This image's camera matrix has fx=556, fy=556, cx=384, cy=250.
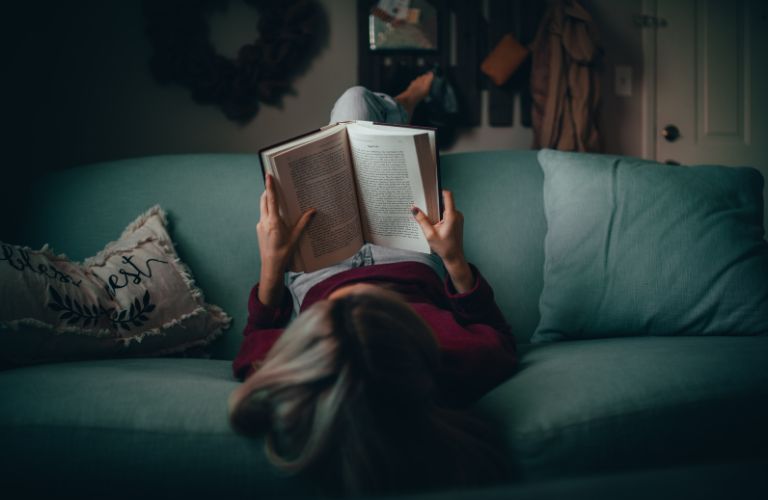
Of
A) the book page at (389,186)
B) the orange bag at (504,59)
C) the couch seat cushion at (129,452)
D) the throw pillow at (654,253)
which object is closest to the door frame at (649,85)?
the orange bag at (504,59)

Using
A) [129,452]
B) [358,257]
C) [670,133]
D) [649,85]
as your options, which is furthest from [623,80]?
[129,452]

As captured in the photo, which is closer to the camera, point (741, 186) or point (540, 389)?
point (540, 389)

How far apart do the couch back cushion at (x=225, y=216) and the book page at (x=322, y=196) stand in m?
0.41

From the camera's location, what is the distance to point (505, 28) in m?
2.45

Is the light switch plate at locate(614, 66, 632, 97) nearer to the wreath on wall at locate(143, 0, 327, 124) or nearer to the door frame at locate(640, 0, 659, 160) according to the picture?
the door frame at locate(640, 0, 659, 160)

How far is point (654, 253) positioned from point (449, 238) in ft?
1.77

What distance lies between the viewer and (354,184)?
108cm

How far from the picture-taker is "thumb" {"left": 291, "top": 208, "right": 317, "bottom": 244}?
3.43 feet

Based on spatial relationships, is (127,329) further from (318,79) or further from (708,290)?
(318,79)

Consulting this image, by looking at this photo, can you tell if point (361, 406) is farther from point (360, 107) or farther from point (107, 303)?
point (360, 107)

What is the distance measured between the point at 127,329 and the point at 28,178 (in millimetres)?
1289

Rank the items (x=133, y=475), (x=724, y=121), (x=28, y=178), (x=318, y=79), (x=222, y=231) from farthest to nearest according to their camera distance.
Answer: (x=724, y=121)
(x=318, y=79)
(x=28, y=178)
(x=222, y=231)
(x=133, y=475)

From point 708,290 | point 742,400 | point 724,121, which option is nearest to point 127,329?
point 742,400

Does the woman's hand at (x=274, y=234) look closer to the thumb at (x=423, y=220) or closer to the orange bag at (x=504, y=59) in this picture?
the thumb at (x=423, y=220)
